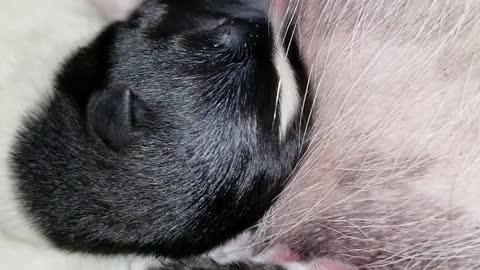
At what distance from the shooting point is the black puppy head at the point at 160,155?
65 centimetres

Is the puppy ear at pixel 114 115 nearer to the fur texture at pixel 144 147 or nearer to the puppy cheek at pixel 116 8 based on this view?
the fur texture at pixel 144 147

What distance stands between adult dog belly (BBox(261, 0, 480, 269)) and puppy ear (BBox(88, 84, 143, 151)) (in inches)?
7.3

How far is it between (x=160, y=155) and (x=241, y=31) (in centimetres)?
16

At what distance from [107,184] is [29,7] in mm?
216

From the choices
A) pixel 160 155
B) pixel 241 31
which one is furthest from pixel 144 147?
pixel 241 31

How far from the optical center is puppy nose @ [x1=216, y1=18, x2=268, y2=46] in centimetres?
68

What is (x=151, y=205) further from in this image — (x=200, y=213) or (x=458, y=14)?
(x=458, y=14)

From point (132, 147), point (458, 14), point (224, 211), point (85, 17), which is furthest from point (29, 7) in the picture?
point (458, 14)

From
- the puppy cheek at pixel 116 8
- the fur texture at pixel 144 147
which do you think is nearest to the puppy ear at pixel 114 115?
the fur texture at pixel 144 147

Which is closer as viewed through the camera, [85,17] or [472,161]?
[472,161]

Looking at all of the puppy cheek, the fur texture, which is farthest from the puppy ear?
the puppy cheek

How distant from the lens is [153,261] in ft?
2.28

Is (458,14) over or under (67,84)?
over

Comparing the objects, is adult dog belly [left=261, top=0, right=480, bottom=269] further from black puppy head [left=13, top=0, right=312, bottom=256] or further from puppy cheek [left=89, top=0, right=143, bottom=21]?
puppy cheek [left=89, top=0, right=143, bottom=21]
